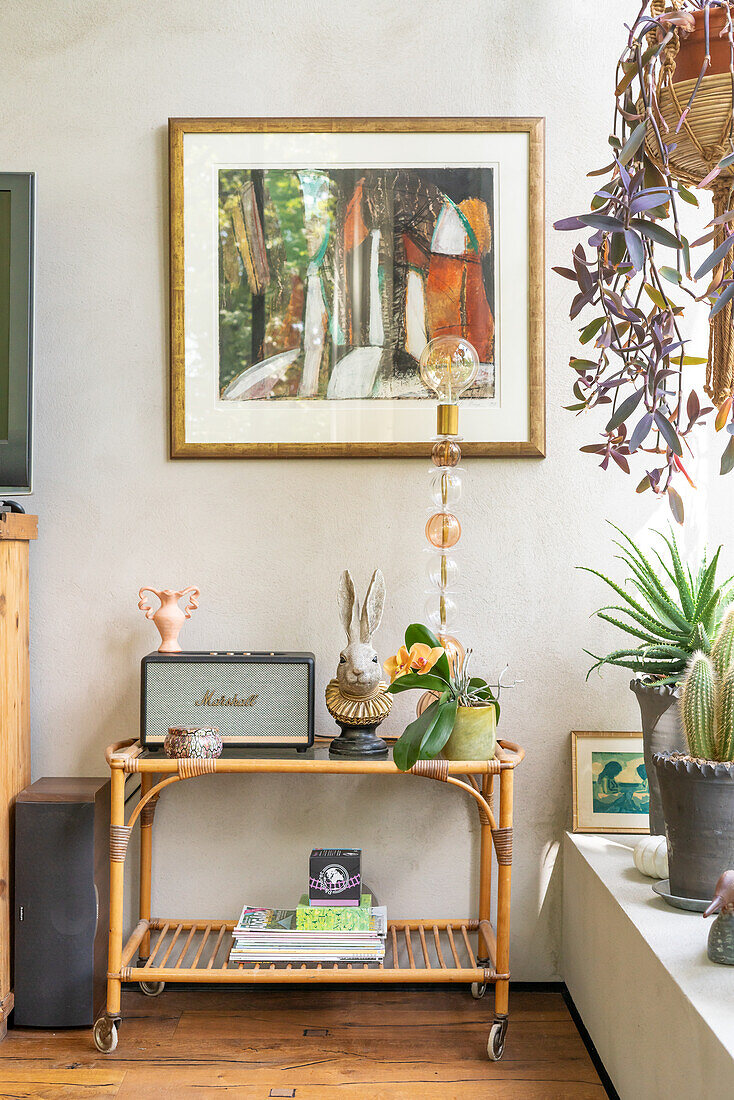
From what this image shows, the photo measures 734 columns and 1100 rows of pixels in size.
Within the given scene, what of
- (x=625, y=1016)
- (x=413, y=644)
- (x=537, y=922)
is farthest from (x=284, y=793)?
(x=625, y=1016)

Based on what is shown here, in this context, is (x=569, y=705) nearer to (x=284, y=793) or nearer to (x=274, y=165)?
(x=284, y=793)

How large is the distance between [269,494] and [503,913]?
1.06 meters

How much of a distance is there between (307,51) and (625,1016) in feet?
7.10

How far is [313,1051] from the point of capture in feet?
5.70

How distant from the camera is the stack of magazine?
1.71 metres

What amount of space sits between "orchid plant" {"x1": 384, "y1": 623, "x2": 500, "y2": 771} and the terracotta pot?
1097 millimetres

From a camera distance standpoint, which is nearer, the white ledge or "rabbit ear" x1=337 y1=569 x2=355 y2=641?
the white ledge

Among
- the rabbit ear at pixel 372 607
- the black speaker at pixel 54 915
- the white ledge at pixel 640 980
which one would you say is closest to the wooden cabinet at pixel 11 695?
the black speaker at pixel 54 915

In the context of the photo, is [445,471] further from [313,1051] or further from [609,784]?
[313,1051]

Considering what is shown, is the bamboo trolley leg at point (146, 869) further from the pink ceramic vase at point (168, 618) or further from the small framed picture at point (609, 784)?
the small framed picture at point (609, 784)

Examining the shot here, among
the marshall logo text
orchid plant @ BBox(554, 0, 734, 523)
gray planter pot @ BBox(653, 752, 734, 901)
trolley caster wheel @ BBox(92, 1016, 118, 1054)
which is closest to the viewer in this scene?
orchid plant @ BBox(554, 0, 734, 523)

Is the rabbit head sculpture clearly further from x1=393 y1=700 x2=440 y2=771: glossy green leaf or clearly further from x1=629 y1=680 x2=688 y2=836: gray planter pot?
x1=629 y1=680 x2=688 y2=836: gray planter pot

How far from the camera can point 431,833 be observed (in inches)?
80.0

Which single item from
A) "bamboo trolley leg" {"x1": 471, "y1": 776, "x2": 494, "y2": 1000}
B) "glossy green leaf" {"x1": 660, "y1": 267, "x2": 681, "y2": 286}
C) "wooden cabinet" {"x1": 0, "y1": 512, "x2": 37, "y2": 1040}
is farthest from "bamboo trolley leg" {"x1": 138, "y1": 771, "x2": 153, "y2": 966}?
"glossy green leaf" {"x1": 660, "y1": 267, "x2": 681, "y2": 286}
